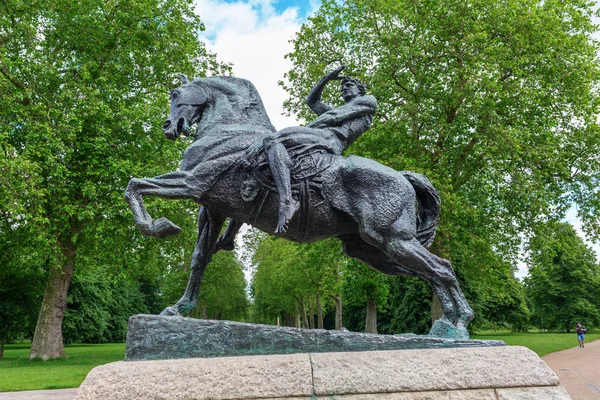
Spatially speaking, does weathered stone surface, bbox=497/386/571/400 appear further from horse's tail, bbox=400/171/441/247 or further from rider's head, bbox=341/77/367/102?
rider's head, bbox=341/77/367/102

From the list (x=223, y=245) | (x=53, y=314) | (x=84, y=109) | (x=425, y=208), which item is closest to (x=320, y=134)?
(x=425, y=208)

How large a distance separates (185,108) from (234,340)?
7.61 feet

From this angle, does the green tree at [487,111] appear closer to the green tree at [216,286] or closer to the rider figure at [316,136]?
the rider figure at [316,136]

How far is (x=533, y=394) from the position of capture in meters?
3.77

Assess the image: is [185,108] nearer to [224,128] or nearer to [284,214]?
[224,128]

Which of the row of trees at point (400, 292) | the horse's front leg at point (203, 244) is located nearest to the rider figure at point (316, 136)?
the horse's front leg at point (203, 244)

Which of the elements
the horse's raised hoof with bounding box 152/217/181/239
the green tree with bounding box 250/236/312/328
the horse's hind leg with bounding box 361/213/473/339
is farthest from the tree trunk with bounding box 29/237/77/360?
the horse's hind leg with bounding box 361/213/473/339

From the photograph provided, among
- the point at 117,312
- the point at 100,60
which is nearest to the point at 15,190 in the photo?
the point at 100,60

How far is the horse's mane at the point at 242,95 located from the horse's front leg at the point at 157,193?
3.33 feet

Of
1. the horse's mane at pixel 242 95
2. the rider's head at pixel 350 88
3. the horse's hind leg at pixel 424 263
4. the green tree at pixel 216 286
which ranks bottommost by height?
the horse's hind leg at pixel 424 263

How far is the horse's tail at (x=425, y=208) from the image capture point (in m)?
4.91

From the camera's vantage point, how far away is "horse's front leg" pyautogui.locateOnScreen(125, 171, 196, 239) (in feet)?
13.7

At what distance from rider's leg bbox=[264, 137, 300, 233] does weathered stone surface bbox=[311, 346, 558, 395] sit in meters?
1.17

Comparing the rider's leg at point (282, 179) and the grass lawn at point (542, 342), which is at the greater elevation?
the rider's leg at point (282, 179)
